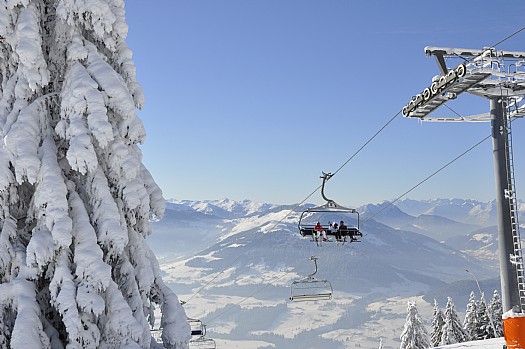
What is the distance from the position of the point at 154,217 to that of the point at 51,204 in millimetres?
2273

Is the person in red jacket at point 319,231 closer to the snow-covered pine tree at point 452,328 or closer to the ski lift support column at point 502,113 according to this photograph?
the ski lift support column at point 502,113

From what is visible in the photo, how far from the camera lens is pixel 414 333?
4484 cm

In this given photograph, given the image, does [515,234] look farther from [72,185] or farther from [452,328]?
[452,328]

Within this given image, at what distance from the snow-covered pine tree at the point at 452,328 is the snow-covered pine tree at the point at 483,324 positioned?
2335 mm

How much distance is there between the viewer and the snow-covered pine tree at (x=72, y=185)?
9.02 metres

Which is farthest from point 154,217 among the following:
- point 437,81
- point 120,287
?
point 437,81

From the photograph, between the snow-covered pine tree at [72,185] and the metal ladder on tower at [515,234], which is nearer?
the snow-covered pine tree at [72,185]

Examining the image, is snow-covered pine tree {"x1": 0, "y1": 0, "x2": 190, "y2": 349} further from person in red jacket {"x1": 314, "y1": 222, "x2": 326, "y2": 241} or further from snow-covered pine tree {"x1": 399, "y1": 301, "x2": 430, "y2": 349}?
snow-covered pine tree {"x1": 399, "y1": 301, "x2": 430, "y2": 349}

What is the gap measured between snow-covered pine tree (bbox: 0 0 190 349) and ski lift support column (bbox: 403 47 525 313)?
10288 mm

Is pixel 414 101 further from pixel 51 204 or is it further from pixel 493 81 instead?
pixel 51 204

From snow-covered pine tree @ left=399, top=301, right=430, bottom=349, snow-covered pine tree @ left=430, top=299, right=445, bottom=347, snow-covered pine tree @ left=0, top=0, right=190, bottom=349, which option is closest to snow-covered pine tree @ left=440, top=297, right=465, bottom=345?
snow-covered pine tree @ left=399, top=301, right=430, bottom=349

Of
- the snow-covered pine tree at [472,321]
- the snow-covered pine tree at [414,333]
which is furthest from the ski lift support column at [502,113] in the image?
the snow-covered pine tree at [472,321]

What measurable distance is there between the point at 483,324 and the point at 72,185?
4690 cm

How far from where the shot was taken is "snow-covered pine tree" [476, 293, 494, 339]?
46594mm
